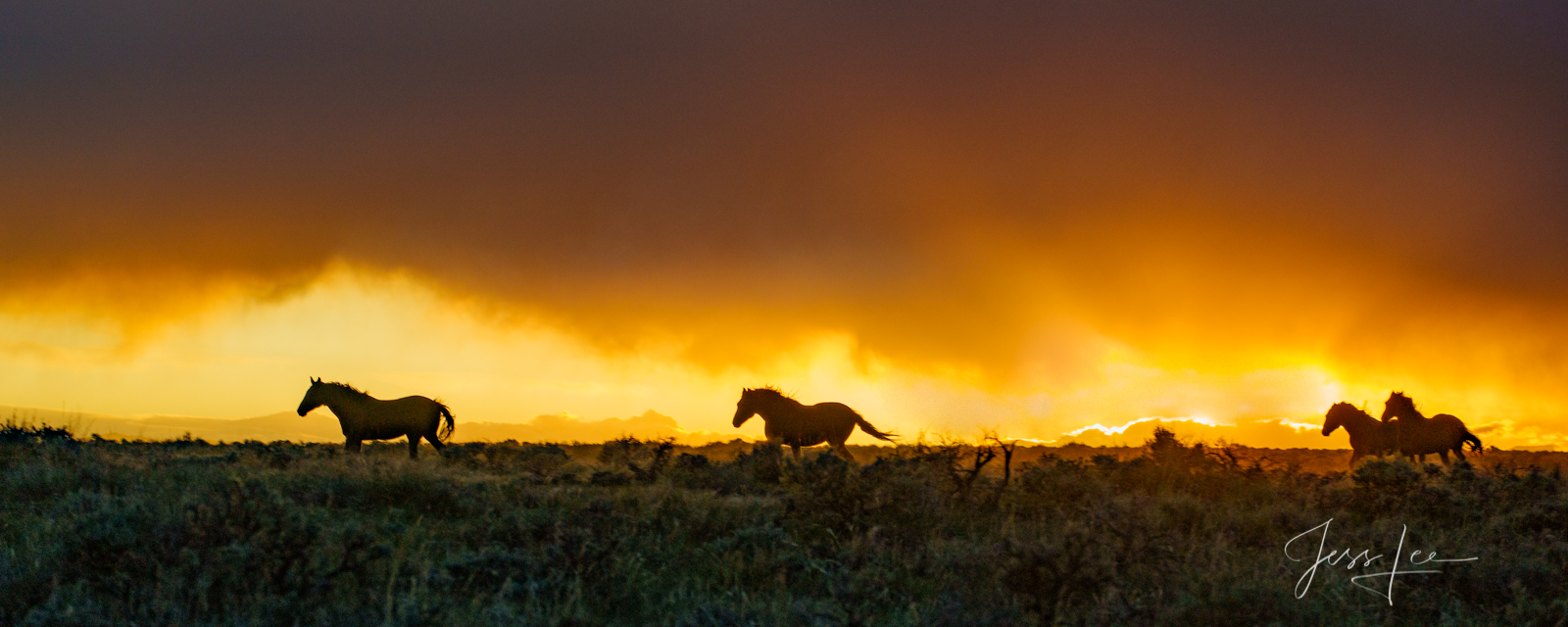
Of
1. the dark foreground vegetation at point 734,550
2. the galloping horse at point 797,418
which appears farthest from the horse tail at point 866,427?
the dark foreground vegetation at point 734,550

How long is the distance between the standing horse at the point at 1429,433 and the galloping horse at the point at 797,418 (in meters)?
13.8

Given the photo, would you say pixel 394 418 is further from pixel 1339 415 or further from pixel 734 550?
pixel 1339 415

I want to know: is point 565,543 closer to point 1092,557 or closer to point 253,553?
point 253,553

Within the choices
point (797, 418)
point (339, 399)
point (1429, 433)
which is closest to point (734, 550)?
point (797, 418)

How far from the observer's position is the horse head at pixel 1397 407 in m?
24.6

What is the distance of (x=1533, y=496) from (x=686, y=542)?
12288 millimetres

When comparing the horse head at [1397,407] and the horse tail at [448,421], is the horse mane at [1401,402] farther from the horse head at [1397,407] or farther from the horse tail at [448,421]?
the horse tail at [448,421]

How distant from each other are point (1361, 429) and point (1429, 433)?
1666 mm

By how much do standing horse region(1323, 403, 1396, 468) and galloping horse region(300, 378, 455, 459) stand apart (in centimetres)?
2280

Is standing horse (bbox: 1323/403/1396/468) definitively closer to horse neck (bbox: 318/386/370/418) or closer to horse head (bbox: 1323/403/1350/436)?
horse head (bbox: 1323/403/1350/436)

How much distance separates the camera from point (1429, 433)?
958 inches
